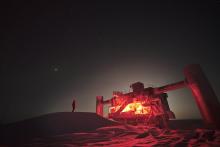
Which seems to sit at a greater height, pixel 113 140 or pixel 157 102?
pixel 157 102

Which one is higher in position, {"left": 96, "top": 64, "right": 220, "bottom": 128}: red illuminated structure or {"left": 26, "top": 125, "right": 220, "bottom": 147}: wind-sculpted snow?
{"left": 96, "top": 64, "right": 220, "bottom": 128}: red illuminated structure

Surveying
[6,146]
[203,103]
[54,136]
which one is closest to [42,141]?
[54,136]

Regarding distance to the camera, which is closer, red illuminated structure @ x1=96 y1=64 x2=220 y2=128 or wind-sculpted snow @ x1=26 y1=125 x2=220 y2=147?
wind-sculpted snow @ x1=26 y1=125 x2=220 y2=147

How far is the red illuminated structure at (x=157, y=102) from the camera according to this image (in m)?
13.1

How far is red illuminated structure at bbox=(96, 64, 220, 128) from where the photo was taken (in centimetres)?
1314

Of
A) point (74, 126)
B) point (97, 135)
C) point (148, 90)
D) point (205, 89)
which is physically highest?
point (148, 90)

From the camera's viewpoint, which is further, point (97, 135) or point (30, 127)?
point (30, 127)

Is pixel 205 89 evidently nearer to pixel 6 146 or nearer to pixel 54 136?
pixel 54 136

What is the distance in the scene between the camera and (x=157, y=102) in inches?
943

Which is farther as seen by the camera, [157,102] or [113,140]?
[157,102]

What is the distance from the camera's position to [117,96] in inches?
1061

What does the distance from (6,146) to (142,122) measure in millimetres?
17659

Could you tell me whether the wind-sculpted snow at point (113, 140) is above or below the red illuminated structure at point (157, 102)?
below

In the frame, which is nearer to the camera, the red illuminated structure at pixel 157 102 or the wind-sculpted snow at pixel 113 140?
the wind-sculpted snow at pixel 113 140
